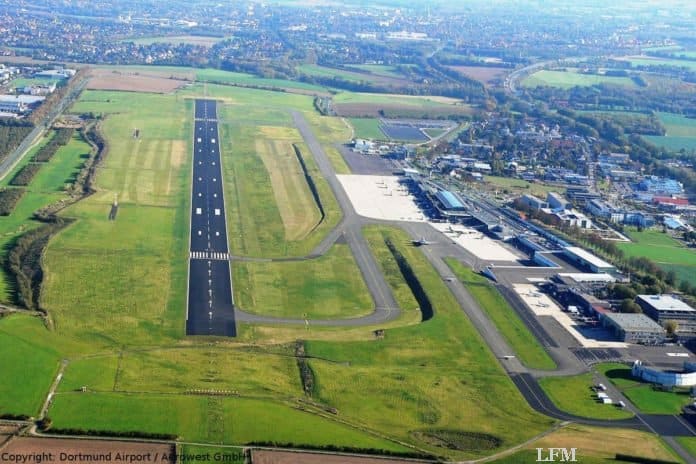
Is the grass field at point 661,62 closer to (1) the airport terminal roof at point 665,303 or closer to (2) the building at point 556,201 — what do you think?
(2) the building at point 556,201

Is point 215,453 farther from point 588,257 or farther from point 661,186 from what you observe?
point 661,186

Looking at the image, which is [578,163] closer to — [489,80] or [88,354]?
[489,80]

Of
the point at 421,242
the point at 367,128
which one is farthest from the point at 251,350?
the point at 367,128

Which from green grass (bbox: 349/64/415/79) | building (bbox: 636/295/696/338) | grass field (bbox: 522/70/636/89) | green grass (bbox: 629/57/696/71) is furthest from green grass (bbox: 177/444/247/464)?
green grass (bbox: 629/57/696/71)

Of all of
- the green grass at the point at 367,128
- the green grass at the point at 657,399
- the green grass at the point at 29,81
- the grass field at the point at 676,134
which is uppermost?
the green grass at the point at 657,399

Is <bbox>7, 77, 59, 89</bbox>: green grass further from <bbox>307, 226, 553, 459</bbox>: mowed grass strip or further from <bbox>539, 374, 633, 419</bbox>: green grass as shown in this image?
<bbox>539, 374, 633, 419</bbox>: green grass

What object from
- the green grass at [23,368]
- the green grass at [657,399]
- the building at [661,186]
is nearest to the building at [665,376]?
the green grass at [657,399]
